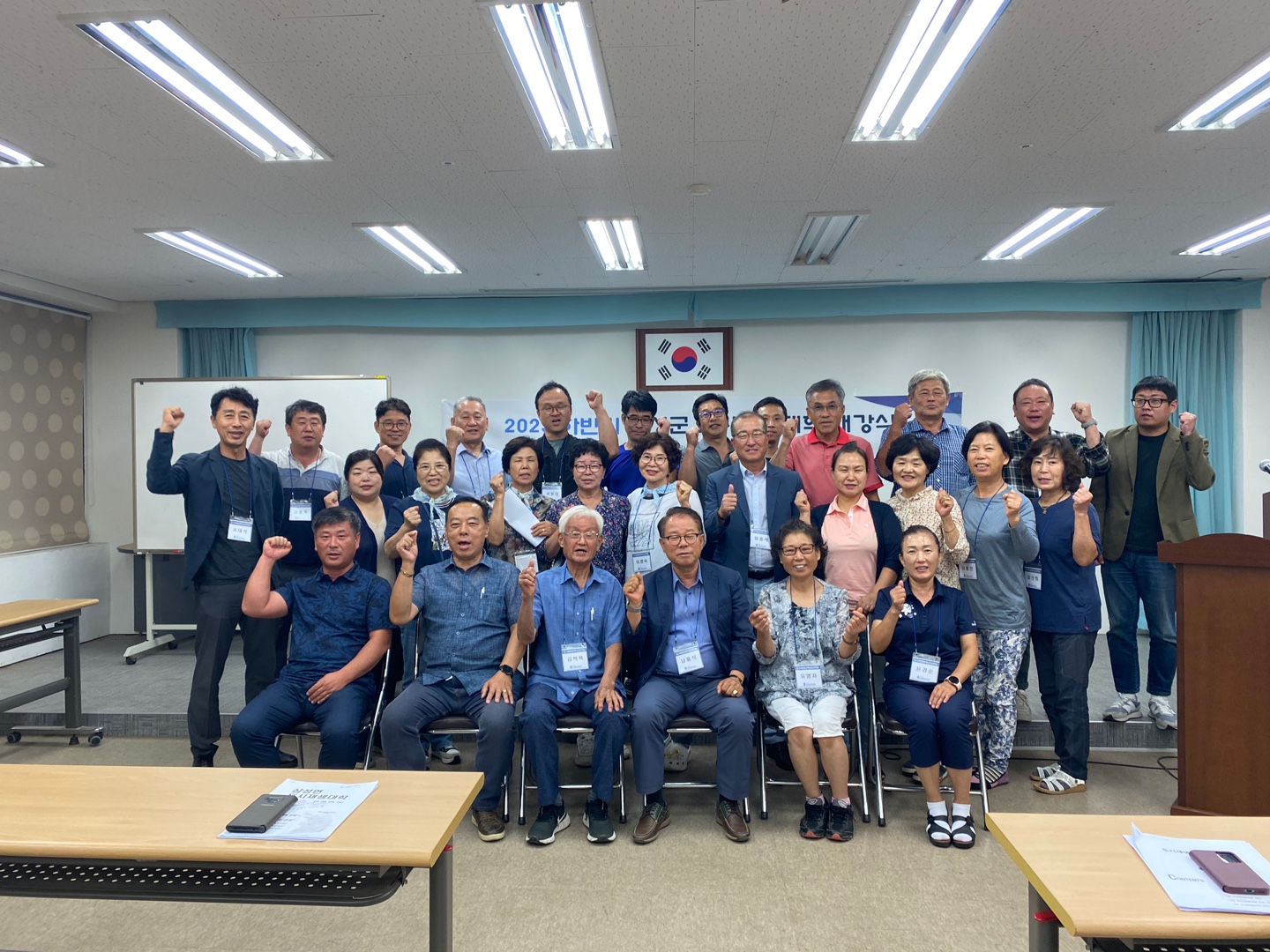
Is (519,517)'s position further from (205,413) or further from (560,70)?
(205,413)

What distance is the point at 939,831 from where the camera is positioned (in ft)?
9.80

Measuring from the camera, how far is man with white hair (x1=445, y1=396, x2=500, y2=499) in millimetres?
4012

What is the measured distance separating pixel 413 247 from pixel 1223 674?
4848 millimetres

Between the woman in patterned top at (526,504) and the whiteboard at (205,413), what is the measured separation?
2.83m

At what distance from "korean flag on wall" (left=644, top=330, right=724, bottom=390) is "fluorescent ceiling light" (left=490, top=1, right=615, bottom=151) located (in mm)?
3198

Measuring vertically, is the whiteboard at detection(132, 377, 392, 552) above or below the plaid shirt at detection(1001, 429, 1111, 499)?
above

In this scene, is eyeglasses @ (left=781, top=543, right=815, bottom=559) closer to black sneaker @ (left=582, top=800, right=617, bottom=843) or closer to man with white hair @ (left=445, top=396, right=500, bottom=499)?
black sneaker @ (left=582, top=800, right=617, bottom=843)

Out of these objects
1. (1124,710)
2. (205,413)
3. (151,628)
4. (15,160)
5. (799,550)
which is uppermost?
(15,160)

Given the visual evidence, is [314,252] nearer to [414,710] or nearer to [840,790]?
[414,710]

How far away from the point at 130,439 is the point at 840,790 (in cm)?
656

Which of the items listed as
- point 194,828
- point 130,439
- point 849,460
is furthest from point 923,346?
point 130,439

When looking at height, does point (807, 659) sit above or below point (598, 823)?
above

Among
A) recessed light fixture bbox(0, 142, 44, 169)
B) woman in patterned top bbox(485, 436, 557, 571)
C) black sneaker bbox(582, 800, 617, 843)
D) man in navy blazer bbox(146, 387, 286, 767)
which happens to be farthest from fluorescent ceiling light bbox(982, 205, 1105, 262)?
recessed light fixture bbox(0, 142, 44, 169)

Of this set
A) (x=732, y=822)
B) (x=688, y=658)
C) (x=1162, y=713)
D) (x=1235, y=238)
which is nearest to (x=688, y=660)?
(x=688, y=658)
